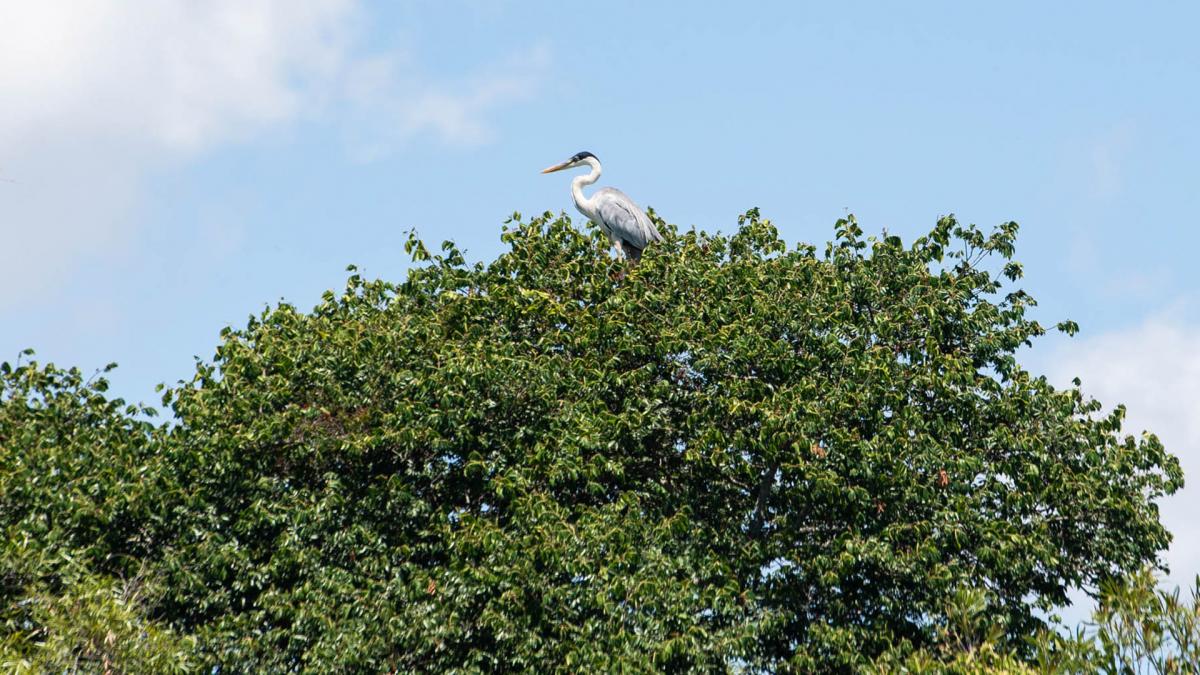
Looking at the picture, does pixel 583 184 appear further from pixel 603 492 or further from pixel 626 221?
pixel 603 492

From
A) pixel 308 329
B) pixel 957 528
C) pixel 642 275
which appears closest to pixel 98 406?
pixel 308 329

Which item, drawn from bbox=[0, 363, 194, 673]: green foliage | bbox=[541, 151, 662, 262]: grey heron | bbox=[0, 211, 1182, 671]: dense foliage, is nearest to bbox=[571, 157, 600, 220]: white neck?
bbox=[541, 151, 662, 262]: grey heron

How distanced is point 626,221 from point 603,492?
21.3 feet

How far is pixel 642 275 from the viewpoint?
24.7 meters

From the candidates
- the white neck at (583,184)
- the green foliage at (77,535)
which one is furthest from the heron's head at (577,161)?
the green foliage at (77,535)

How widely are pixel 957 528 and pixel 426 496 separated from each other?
274 inches

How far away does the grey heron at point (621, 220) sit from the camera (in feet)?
90.1

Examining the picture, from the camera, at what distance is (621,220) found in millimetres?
27672

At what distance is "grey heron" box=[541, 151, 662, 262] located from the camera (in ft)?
90.1

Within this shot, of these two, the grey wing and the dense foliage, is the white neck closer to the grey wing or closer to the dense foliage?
the grey wing

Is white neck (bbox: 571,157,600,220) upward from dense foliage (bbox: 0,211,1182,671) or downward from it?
upward

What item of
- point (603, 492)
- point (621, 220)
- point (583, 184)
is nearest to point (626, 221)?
point (621, 220)

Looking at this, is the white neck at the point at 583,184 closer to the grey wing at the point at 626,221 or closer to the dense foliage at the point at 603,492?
the grey wing at the point at 626,221

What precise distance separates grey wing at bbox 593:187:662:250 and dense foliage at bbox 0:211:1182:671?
2.70 metres
